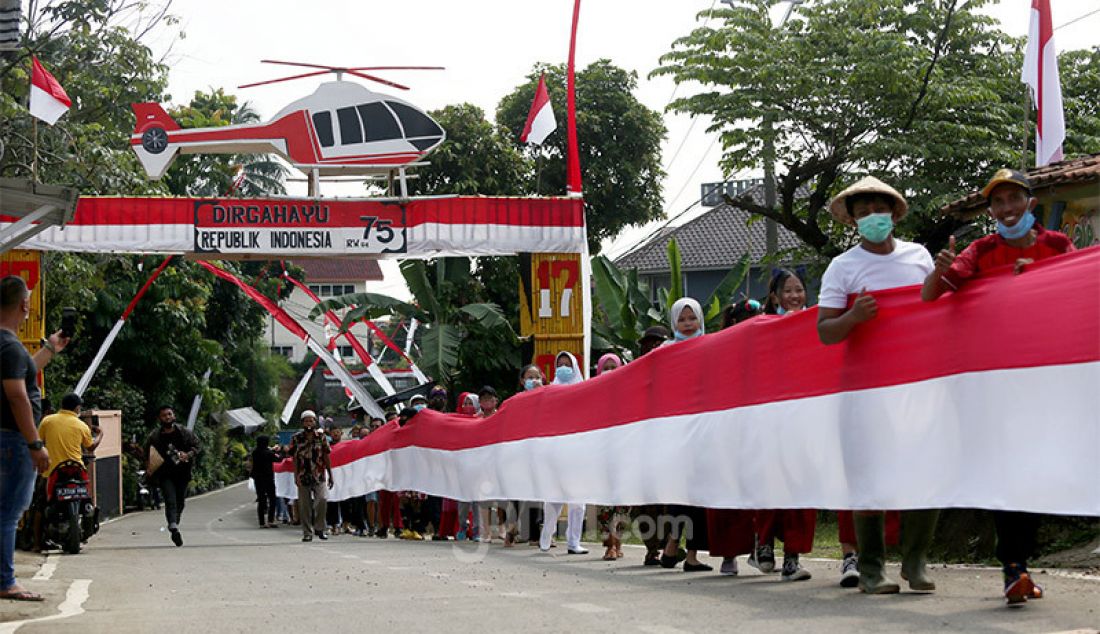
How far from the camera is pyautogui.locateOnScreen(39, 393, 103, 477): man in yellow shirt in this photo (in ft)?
51.1

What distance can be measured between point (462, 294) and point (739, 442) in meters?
25.9

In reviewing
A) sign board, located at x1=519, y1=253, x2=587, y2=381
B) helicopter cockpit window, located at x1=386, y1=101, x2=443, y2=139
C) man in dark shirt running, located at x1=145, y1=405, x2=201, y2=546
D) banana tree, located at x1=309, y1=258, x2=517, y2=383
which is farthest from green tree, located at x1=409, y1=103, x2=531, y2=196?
man in dark shirt running, located at x1=145, y1=405, x2=201, y2=546

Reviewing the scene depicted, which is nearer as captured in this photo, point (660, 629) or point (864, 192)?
point (660, 629)

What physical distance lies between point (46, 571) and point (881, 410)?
8.10 meters

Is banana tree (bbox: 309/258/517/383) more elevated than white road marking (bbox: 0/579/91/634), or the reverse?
banana tree (bbox: 309/258/517/383)

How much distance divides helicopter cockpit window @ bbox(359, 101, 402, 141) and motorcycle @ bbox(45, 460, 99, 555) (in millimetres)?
8860

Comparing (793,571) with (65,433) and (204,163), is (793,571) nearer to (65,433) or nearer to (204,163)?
(65,433)

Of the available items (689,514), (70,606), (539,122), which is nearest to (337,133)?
(539,122)

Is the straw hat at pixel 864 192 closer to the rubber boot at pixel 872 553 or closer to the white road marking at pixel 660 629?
the rubber boot at pixel 872 553

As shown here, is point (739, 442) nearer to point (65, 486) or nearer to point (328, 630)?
point (328, 630)

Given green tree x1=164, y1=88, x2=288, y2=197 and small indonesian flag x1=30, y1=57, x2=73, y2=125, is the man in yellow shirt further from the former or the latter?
green tree x1=164, y1=88, x2=288, y2=197

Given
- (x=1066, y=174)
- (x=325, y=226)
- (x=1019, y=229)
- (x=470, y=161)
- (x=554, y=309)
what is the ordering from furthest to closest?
(x=470, y=161)
(x=554, y=309)
(x=325, y=226)
(x=1066, y=174)
(x=1019, y=229)

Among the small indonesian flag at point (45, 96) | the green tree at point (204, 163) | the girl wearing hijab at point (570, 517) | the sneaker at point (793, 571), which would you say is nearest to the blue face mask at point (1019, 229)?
the sneaker at point (793, 571)

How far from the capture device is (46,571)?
12492 millimetres
